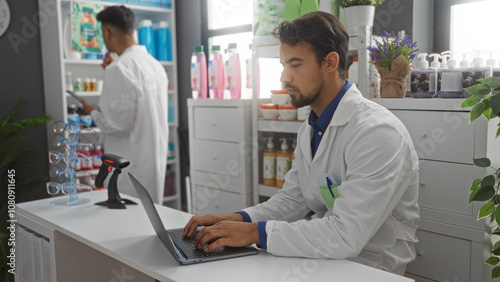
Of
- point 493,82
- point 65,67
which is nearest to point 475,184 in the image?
point 493,82

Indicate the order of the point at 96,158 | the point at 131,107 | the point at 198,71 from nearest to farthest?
1. the point at 131,107
2. the point at 198,71
3. the point at 96,158

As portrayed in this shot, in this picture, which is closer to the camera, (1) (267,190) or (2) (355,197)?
(2) (355,197)

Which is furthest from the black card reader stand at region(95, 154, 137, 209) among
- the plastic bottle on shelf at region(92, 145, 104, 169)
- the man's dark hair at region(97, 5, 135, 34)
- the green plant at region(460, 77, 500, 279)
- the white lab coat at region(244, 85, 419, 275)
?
the plastic bottle on shelf at region(92, 145, 104, 169)

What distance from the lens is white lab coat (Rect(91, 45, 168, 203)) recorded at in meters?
2.76

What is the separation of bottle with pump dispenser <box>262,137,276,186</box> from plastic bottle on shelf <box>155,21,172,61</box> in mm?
1528

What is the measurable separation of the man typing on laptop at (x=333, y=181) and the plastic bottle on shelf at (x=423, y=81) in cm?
54

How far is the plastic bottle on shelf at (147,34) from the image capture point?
3.77m

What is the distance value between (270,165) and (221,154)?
0.38 m

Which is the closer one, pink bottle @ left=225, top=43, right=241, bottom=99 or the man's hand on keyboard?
the man's hand on keyboard

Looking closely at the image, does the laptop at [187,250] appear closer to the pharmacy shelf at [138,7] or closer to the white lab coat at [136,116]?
the white lab coat at [136,116]

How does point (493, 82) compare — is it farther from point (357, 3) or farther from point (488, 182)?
point (357, 3)

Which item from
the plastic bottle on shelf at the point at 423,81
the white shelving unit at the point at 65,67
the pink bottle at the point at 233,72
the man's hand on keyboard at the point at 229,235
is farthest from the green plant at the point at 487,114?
the white shelving unit at the point at 65,67

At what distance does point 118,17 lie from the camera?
2832 millimetres

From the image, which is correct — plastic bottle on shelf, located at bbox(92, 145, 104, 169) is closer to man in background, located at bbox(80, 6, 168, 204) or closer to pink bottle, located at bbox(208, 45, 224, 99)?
man in background, located at bbox(80, 6, 168, 204)
